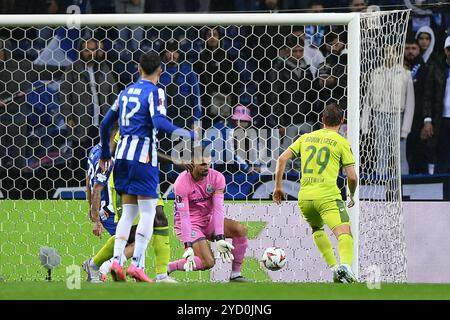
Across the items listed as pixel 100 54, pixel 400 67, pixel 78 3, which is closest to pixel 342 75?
pixel 400 67

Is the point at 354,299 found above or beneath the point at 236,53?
beneath

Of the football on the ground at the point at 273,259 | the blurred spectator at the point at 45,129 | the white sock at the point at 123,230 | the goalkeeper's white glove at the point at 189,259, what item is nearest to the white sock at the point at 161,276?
the goalkeeper's white glove at the point at 189,259

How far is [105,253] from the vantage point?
37.4 ft

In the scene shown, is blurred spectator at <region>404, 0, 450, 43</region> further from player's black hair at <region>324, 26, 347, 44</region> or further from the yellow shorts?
the yellow shorts

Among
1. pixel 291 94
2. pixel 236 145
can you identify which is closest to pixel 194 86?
pixel 236 145

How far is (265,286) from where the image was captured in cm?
952

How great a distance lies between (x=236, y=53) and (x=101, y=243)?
91.5 inches

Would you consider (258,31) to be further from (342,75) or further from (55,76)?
(55,76)

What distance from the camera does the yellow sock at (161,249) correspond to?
36.2 feet

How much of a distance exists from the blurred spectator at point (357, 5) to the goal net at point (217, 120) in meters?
1.19

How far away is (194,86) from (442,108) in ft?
9.21

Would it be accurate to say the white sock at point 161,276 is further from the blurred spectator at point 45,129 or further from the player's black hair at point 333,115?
the blurred spectator at point 45,129

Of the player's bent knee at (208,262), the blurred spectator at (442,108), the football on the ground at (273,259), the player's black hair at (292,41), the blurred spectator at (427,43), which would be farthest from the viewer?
the blurred spectator at (427,43)

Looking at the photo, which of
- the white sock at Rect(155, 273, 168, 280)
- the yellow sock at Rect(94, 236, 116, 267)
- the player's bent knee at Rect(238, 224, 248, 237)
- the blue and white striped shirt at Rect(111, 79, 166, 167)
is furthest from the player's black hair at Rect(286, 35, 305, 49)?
the blue and white striped shirt at Rect(111, 79, 166, 167)
